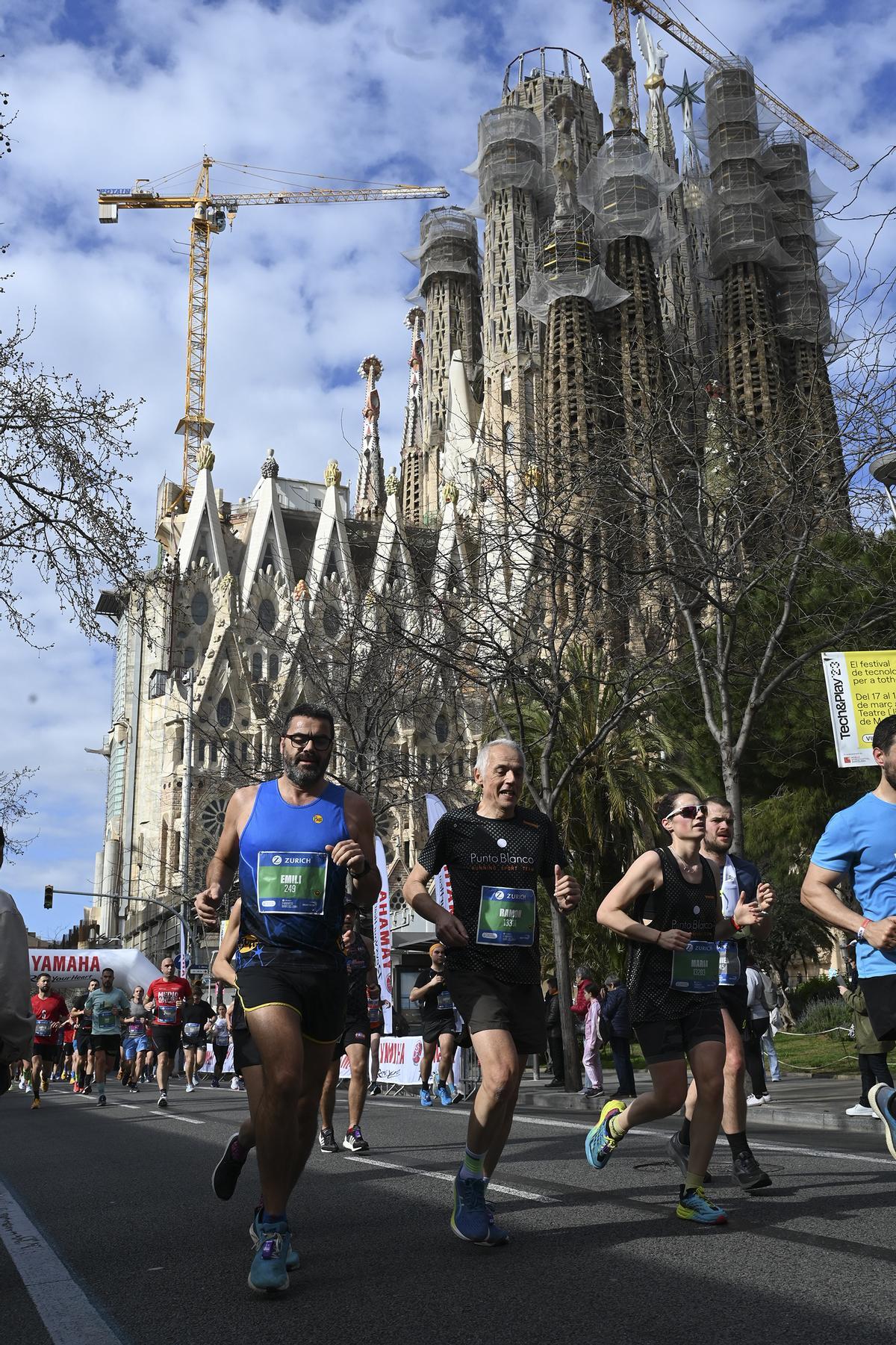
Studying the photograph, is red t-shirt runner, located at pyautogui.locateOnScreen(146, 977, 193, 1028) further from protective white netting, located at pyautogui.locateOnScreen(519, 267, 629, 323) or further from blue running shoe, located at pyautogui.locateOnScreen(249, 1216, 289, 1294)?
protective white netting, located at pyautogui.locateOnScreen(519, 267, 629, 323)

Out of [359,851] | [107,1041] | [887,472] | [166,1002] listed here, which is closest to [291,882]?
[359,851]

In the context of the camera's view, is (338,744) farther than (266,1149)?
Yes

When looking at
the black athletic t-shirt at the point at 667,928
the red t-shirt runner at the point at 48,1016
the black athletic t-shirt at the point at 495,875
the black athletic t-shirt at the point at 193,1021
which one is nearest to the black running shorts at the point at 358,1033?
the black athletic t-shirt at the point at 667,928

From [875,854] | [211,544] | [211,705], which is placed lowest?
[875,854]

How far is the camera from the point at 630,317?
70.2m

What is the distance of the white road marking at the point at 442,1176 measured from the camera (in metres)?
5.89

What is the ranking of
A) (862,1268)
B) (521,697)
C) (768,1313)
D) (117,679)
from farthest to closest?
(117,679), (521,697), (862,1268), (768,1313)

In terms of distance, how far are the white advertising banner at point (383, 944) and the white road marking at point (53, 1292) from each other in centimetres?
880

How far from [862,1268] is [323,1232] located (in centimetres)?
212

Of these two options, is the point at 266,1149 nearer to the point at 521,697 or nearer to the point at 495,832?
the point at 495,832

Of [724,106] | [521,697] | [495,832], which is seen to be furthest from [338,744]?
[724,106]

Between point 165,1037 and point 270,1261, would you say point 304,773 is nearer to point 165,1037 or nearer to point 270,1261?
point 270,1261

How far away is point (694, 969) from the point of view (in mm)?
5578

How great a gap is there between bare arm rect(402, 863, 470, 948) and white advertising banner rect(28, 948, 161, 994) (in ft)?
112
